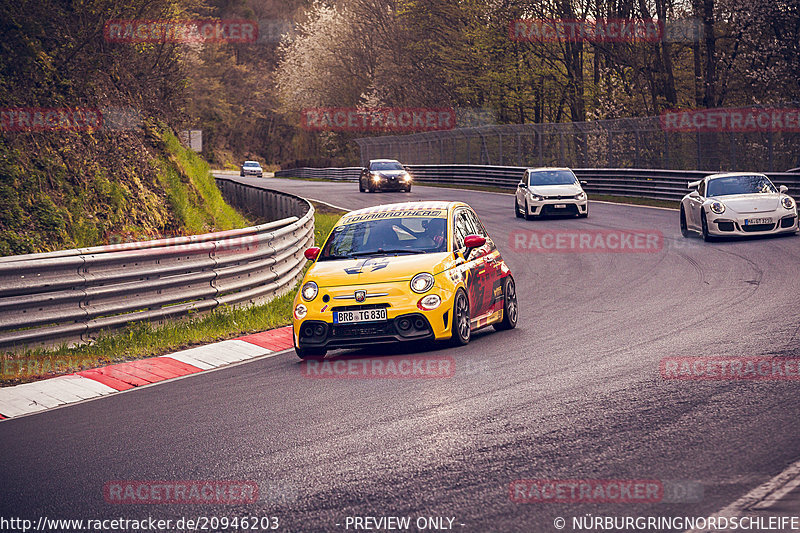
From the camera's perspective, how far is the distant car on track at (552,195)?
27141 mm

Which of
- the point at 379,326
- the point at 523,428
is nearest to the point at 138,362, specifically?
the point at 379,326

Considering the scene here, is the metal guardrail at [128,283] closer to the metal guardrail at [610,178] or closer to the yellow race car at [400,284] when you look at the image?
the yellow race car at [400,284]

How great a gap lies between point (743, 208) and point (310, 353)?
41.5ft

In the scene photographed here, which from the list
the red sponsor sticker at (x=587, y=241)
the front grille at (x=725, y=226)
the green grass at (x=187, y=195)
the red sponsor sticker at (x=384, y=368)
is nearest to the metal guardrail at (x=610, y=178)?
the red sponsor sticker at (x=587, y=241)

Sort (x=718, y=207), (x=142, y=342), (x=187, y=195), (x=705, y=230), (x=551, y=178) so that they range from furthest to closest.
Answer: (x=551, y=178), (x=187, y=195), (x=705, y=230), (x=718, y=207), (x=142, y=342)

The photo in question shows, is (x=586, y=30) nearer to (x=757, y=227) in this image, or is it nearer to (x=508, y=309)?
(x=757, y=227)

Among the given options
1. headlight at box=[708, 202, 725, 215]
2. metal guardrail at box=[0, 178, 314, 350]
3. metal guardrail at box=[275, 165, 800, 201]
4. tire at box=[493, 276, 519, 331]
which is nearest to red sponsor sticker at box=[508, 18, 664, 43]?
metal guardrail at box=[275, 165, 800, 201]

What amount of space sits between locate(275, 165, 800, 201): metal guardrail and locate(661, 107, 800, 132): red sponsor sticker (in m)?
1.73

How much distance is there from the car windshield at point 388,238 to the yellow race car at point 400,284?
0.01 m

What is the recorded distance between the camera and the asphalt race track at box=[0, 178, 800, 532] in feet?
17.3

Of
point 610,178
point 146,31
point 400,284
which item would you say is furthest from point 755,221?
point 610,178

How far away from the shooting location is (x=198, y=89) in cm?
9812

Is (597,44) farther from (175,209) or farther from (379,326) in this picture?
(379,326)

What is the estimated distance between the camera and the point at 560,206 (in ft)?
88.9
